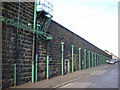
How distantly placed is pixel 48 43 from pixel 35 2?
410cm

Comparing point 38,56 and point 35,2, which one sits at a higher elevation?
point 35,2

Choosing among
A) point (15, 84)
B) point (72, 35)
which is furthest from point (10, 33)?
point (72, 35)

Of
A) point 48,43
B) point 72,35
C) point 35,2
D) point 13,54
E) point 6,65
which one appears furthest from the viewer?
point 72,35

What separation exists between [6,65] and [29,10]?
15.8 feet

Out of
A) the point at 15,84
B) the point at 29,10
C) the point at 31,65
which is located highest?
the point at 29,10

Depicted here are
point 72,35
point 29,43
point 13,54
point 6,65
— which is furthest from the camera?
point 72,35

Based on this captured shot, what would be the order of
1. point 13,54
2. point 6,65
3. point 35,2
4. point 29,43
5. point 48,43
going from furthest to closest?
point 48,43
point 35,2
point 29,43
point 13,54
point 6,65

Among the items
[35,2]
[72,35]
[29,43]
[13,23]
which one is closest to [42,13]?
[35,2]

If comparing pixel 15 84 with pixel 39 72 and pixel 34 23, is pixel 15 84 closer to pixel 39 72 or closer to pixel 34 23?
pixel 39 72

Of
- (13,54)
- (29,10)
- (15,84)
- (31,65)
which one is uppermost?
(29,10)

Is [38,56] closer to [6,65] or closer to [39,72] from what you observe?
[39,72]

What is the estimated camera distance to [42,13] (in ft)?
46.5

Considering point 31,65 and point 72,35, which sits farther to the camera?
point 72,35

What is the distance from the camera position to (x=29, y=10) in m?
12.9
